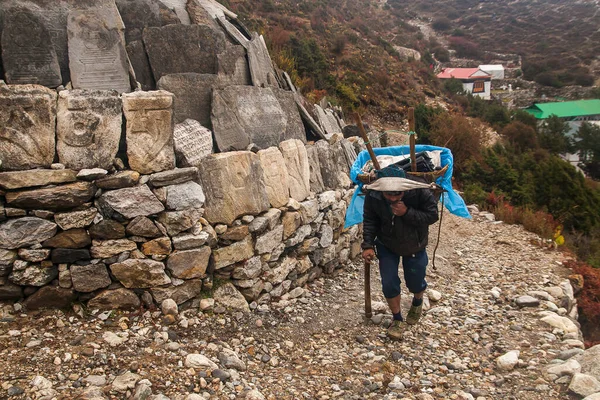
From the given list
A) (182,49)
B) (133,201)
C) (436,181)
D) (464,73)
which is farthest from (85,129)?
(464,73)

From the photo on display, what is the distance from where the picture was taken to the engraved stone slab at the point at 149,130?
137 inches

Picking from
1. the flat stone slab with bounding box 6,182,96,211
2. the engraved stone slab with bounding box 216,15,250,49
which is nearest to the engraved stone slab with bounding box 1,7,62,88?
the flat stone slab with bounding box 6,182,96,211

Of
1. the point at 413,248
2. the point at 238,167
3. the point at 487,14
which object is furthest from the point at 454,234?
the point at 487,14

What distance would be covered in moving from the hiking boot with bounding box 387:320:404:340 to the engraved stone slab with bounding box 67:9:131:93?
3058 mm

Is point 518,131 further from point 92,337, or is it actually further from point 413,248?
point 92,337

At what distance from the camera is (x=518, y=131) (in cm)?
2005

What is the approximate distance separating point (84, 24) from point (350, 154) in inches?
139

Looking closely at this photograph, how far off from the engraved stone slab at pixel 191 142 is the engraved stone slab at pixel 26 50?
1.03 metres

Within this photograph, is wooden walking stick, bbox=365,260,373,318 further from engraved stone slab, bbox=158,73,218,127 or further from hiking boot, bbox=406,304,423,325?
engraved stone slab, bbox=158,73,218,127

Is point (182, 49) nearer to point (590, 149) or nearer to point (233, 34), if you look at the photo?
point (233, 34)

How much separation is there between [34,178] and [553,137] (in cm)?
2342

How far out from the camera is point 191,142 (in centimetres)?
387

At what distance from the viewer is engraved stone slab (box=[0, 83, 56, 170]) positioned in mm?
3115

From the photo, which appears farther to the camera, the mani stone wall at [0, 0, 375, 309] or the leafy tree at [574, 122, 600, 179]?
the leafy tree at [574, 122, 600, 179]
